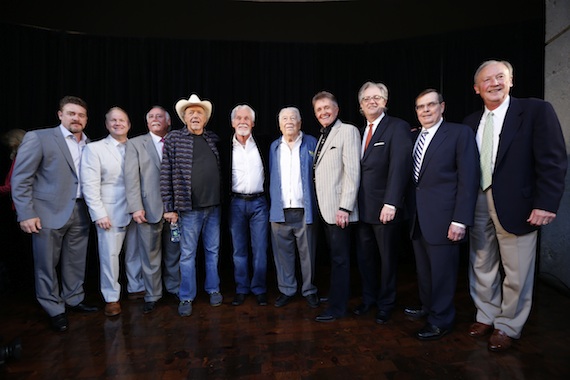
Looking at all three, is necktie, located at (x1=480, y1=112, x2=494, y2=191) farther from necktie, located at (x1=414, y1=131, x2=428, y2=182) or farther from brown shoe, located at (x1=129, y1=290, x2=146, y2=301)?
brown shoe, located at (x1=129, y1=290, x2=146, y2=301)

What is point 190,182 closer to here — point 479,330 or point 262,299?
point 262,299

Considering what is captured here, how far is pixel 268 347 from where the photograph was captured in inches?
83.6

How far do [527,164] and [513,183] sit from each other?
0.13 metres

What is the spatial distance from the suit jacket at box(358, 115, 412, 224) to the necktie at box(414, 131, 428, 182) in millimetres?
43

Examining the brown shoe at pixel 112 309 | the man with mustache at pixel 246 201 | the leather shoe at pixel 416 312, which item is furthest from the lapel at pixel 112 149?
the leather shoe at pixel 416 312

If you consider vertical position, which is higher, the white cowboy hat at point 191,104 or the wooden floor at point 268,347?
the white cowboy hat at point 191,104

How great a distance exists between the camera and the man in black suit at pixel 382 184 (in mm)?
2238

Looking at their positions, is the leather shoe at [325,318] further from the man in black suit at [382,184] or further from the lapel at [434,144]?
the lapel at [434,144]

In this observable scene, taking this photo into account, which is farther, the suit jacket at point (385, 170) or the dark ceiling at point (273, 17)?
the dark ceiling at point (273, 17)

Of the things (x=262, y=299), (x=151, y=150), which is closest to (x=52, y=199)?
(x=151, y=150)

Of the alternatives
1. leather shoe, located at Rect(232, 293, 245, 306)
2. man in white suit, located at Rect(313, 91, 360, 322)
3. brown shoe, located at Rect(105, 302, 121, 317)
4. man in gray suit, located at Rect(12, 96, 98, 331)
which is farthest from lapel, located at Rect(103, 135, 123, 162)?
man in white suit, located at Rect(313, 91, 360, 322)

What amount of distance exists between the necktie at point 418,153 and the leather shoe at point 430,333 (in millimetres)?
966

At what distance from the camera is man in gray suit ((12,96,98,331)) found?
238cm

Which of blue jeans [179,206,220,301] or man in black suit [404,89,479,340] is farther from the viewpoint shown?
blue jeans [179,206,220,301]
